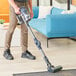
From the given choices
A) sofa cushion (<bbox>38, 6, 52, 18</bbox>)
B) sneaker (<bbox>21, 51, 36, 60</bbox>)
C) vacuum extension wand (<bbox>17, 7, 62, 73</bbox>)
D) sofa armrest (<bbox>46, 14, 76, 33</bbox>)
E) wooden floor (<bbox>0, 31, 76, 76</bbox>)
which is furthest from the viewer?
sofa cushion (<bbox>38, 6, 52, 18</bbox>)

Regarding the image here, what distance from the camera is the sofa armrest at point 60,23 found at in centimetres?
399

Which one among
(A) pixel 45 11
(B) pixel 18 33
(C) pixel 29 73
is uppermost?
(A) pixel 45 11

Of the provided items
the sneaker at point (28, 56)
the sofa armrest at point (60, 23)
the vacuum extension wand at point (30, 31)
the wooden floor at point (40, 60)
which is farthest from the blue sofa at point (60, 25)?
the vacuum extension wand at point (30, 31)

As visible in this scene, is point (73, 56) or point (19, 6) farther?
point (73, 56)

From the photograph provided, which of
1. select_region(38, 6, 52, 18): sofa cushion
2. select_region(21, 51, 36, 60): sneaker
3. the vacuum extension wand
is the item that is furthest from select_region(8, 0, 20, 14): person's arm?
select_region(38, 6, 52, 18): sofa cushion

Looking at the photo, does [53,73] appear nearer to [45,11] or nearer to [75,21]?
[75,21]

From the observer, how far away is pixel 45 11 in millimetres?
6090

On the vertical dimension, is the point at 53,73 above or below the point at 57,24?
below

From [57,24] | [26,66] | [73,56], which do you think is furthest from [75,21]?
[26,66]

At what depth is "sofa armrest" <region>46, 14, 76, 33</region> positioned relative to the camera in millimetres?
3986

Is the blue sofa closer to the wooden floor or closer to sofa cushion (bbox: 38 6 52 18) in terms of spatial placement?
the wooden floor

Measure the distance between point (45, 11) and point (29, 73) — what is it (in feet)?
11.4

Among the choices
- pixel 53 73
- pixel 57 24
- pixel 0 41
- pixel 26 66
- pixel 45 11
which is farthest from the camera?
pixel 45 11

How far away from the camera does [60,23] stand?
4008mm
